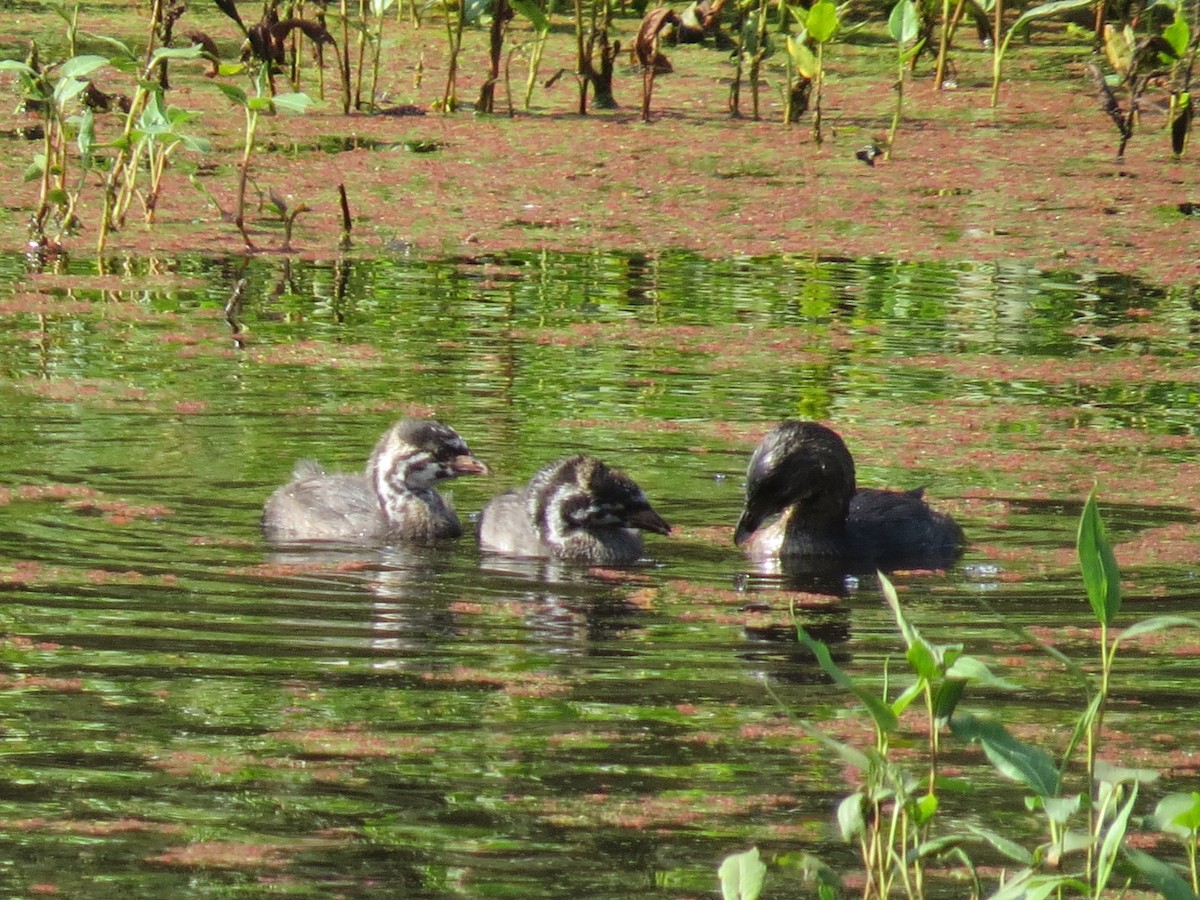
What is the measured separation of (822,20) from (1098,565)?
1034cm

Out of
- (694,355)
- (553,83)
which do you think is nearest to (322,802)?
(694,355)

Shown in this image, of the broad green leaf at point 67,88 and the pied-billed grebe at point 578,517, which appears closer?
the pied-billed grebe at point 578,517

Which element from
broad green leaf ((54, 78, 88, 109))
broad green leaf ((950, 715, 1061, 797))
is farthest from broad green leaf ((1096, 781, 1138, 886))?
broad green leaf ((54, 78, 88, 109))

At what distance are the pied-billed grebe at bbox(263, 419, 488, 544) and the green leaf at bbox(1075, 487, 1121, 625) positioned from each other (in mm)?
4359

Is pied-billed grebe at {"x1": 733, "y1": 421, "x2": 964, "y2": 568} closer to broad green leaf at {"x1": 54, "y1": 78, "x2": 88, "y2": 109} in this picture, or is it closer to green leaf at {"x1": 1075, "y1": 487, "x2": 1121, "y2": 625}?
green leaf at {"x1": 1075, "y1": 487, "x2": 1121, "y2": 625}

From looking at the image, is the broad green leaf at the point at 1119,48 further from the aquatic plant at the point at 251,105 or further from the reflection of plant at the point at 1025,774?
the reflection of plant at the point at 1025,774

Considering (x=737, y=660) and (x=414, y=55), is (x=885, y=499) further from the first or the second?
(x=414, y=55)

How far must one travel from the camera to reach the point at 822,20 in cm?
1298

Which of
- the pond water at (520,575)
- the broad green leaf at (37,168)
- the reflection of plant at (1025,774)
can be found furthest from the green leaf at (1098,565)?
the broad green leaf at (37,168)

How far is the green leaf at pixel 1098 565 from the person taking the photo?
2.98 metres

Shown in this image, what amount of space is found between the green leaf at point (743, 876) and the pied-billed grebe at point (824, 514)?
385cm

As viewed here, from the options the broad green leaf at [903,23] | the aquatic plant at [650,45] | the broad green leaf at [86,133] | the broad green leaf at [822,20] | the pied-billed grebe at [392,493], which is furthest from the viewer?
the aquatic plant at [650,45]

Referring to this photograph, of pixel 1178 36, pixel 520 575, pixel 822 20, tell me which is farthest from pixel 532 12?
pixel 520 575

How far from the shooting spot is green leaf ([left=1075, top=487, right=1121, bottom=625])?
2979 mm
